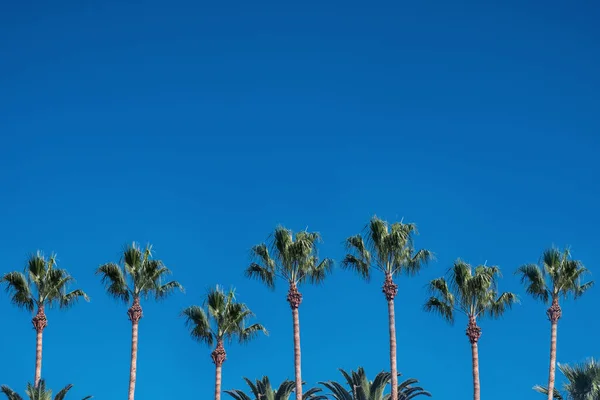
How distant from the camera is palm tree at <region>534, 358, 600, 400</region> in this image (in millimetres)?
77250

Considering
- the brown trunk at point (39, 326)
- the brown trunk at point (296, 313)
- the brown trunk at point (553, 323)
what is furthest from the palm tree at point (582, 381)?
the brown trunk at point (39, 326)

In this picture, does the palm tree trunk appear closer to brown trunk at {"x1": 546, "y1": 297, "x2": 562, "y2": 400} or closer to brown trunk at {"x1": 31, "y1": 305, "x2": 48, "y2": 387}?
brown trunk at {"x1": 546, "y1": 297, "x2": 562, "y2": 400}

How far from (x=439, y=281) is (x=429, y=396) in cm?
913

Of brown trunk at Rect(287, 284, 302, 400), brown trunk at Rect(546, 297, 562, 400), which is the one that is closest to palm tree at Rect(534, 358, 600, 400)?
brown trunk at Rect(546, 297, 562, 400)

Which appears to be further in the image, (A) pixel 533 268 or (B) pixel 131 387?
(A) pixel 533 268

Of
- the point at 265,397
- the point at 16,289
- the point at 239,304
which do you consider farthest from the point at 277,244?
the point at 16,289

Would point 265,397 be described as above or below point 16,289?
below

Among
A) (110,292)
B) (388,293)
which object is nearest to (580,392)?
(388,293)

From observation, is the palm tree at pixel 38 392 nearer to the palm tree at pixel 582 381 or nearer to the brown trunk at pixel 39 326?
the brown trunk at pixel 39 326

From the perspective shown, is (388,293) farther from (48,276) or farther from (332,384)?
(48,276)

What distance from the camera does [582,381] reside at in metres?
78.6

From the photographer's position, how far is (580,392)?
258 feet

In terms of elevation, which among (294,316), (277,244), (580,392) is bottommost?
(580,392)

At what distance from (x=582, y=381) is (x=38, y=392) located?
3661cm
